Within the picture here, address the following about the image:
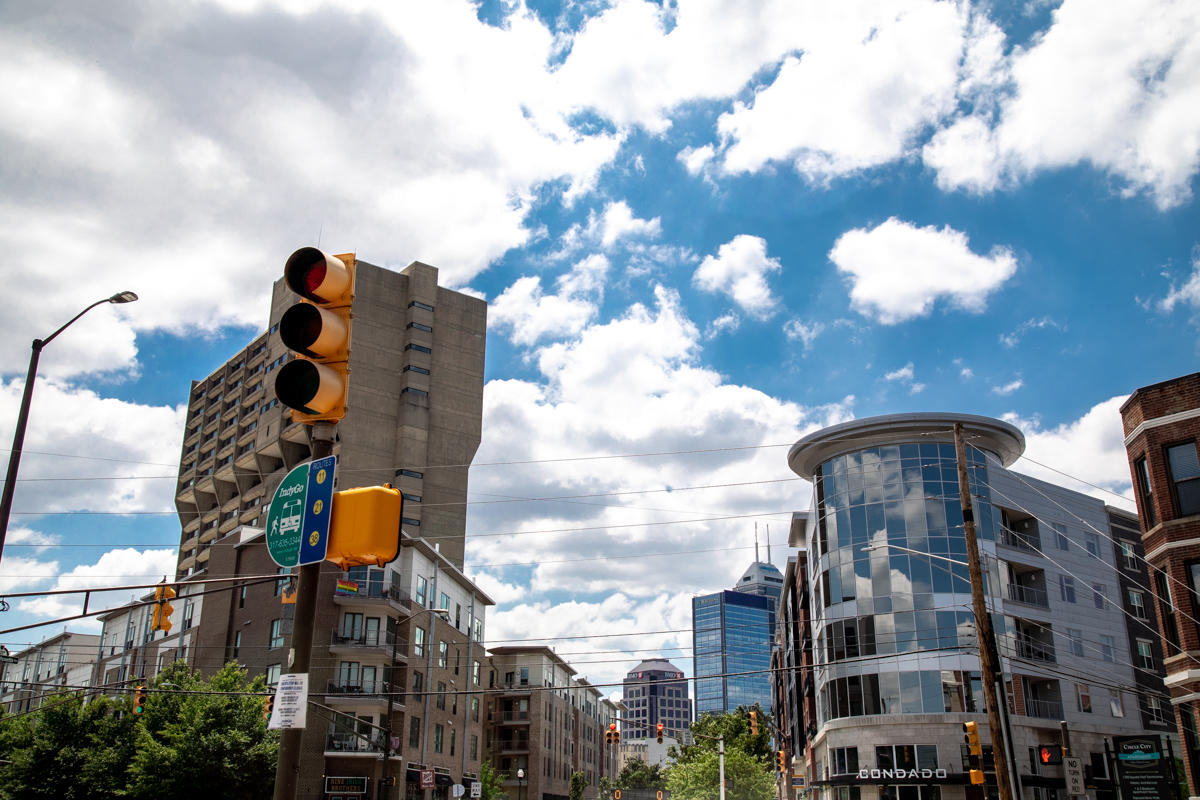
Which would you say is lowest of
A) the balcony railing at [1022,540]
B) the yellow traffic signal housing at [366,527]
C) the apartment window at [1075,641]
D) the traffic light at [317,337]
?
the yellow traffic signal housing at [366,527]

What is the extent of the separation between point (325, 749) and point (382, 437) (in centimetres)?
4008

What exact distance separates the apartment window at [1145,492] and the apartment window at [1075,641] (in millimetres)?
31697

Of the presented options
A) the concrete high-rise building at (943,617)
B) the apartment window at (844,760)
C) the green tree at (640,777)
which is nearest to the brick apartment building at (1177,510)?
the concrete high-rise building at (943,617)

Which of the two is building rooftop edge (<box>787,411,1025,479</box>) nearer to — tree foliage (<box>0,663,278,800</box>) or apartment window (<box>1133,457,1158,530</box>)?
apartment window (<box>1133,457,1158,530</box>)

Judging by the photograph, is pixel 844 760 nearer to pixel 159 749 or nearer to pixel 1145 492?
pixel 1145 492

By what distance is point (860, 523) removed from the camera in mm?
55500

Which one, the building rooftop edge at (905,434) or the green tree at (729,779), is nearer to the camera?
the building rooftop edge at (905,434)

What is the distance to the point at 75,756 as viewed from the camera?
50.1 m

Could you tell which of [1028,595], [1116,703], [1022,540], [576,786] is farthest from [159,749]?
[576,786]

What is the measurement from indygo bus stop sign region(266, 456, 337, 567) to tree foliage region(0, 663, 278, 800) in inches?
1774

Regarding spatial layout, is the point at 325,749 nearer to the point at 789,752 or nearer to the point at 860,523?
the point at 860,523

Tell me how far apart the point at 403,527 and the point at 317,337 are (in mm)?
79146

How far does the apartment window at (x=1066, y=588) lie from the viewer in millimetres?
57000

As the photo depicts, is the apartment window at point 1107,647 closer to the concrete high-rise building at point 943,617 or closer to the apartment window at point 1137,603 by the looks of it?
the concrete high-rise building at point 943,617
